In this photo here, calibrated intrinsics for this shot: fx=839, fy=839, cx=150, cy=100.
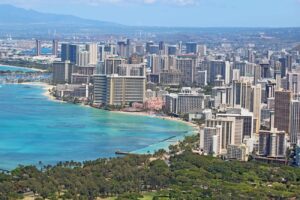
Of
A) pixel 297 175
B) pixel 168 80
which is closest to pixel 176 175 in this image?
pixel 297 175

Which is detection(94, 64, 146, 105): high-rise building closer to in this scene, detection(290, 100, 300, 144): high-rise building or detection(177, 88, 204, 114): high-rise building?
detection(177, 88, 204, 114): high-rise building

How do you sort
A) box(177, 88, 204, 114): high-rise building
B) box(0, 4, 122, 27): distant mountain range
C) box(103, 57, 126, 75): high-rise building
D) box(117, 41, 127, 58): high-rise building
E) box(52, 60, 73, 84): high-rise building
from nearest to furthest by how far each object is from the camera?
box(177, 88, 204, 114): high-rise building
box(103, 57, 126, 75): high-rise building
box(52, 60, 73, 84): high-rise building
box(117, 41, 127, 58): high-rise building
box(0, 4, 122, 27): distant mountain range

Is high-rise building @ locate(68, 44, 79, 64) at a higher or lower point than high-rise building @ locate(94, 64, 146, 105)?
higher

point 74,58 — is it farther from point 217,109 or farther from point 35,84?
point 217,109

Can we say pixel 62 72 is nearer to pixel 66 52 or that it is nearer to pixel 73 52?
pixel 73 52

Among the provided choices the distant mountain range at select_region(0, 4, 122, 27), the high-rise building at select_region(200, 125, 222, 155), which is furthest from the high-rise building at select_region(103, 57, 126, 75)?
the distant mountain range at select_region(0, 4, 122, 27)

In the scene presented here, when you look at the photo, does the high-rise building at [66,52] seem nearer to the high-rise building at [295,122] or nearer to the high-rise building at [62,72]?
the high-rise building at [62,72]
